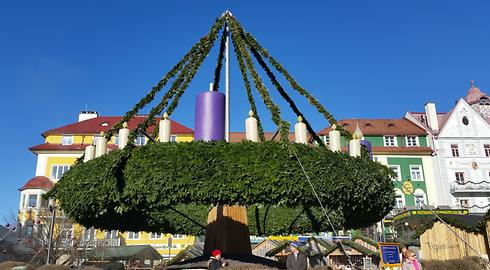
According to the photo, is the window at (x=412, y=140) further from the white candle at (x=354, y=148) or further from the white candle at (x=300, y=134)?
the white candle at (x=300, y=134)

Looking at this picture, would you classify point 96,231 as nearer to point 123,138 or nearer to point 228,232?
point 228,232

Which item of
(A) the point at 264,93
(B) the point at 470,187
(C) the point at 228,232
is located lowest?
(C) the point at 228,232

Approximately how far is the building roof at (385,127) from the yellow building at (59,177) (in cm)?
2162

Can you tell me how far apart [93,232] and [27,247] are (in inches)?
274

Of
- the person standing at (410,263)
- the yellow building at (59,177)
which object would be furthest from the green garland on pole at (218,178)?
the yellow building at (59,177)

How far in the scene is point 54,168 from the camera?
49.7 metres

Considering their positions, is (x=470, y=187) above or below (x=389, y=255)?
above

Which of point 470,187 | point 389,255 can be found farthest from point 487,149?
point 389,255

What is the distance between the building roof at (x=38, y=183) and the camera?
47.1m

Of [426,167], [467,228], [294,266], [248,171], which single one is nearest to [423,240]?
[467,228]

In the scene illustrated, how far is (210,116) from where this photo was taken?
9.52m

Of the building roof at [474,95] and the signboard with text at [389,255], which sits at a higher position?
the building roof at [474,95]

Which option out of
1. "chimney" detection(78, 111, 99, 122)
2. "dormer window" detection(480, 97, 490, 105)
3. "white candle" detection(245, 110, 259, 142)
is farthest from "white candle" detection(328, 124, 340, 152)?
"dormer window" detection(480, 97, 490, 105)

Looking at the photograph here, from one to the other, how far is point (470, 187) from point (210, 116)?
47.4 m
